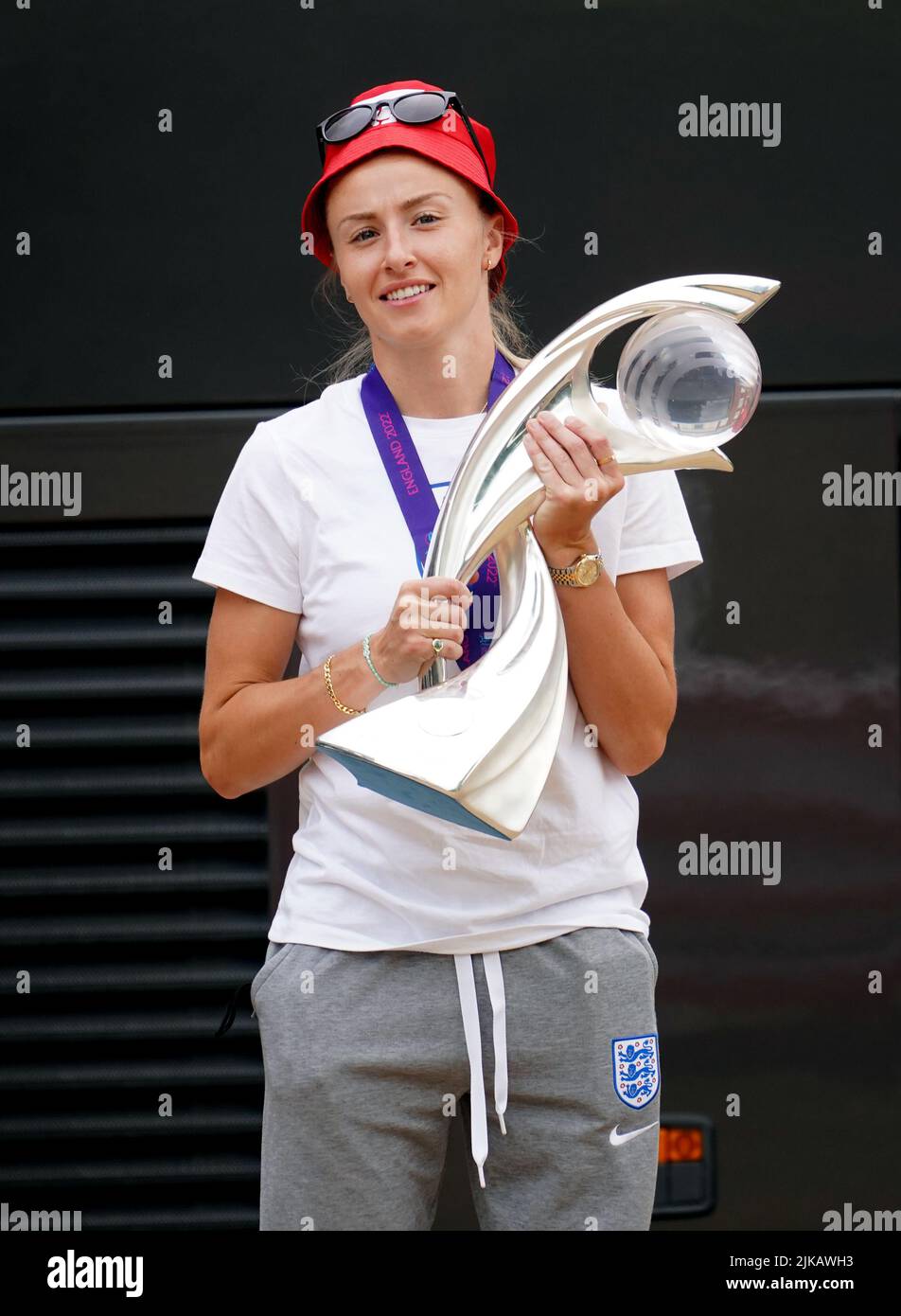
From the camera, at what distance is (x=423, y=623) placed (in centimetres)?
125

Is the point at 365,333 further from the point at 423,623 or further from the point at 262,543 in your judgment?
the point at 423,623

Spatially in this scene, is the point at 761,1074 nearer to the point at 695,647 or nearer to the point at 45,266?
the point at 695,647

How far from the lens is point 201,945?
90.3 inches

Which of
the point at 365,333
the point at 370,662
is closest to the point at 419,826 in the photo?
the point at 370,662

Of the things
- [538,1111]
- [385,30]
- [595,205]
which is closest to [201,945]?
[538,1111]

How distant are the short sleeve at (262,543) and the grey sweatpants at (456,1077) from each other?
35 centimetres

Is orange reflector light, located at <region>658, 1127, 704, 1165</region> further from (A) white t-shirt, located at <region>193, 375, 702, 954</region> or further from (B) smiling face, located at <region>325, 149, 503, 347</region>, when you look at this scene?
(B) smiling face, located at <region>325, 149, 503, 347</region>

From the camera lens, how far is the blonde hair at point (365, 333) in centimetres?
154

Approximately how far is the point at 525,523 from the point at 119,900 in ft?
4.01

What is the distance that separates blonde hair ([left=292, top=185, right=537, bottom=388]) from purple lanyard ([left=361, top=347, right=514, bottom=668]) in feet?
0.45

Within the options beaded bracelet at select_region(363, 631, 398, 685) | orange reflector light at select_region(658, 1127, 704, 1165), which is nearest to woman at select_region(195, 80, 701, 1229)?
beaded bracelet at select_region(363, 631, 398, 685)

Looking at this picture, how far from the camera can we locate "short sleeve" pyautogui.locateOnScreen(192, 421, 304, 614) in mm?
1444

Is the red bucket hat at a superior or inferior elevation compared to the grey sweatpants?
superior

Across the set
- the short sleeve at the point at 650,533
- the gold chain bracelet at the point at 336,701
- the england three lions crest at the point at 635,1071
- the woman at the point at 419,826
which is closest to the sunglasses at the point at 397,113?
the woman at the point at 419,826
